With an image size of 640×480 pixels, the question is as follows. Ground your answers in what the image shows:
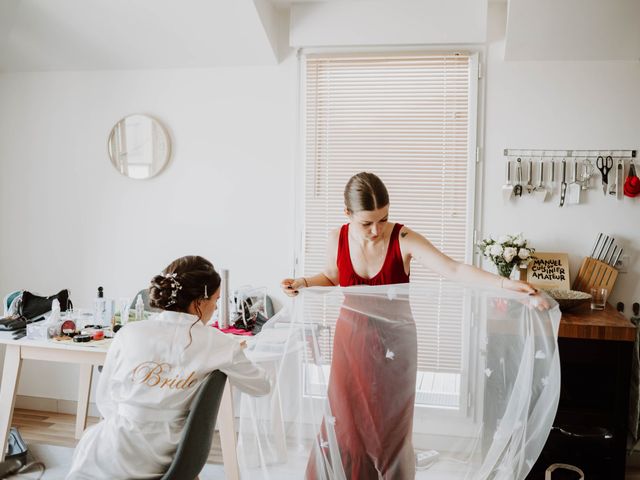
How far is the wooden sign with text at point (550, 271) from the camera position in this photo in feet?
10.4

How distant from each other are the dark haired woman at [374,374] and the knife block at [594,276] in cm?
127

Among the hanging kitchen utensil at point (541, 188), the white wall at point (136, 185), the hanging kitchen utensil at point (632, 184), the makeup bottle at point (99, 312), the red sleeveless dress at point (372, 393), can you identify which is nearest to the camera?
the red sleeveless dress at point (372, 393)

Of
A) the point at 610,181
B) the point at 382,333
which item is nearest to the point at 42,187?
the point at 382,333

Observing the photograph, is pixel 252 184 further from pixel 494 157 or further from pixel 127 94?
pixel 494 157

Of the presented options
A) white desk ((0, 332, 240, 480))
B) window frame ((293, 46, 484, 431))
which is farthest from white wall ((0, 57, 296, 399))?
white desk ((0, 332, 240, 480))

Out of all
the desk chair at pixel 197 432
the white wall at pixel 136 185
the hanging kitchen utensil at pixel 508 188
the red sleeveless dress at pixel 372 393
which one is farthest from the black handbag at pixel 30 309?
the hanging kitchen utensil at pixel 508 188

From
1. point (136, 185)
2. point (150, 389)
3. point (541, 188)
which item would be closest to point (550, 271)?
point (541, 188)

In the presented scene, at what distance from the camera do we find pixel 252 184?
11.8 feet

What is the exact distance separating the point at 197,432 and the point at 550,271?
2159 mm

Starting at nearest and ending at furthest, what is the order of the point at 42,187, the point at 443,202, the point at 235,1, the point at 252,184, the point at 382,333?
the point at 382,333, the point at 235,1, the point at 443,202, the point at 252,184, the point at 42,187

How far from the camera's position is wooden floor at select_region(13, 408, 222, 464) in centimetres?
341

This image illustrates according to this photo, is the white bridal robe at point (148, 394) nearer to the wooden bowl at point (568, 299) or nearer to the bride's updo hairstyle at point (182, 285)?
the bride's updo hairstyle at point (182, 285)

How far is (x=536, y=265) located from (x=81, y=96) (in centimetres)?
289

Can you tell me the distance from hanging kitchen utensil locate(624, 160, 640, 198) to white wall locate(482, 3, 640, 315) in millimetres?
67
